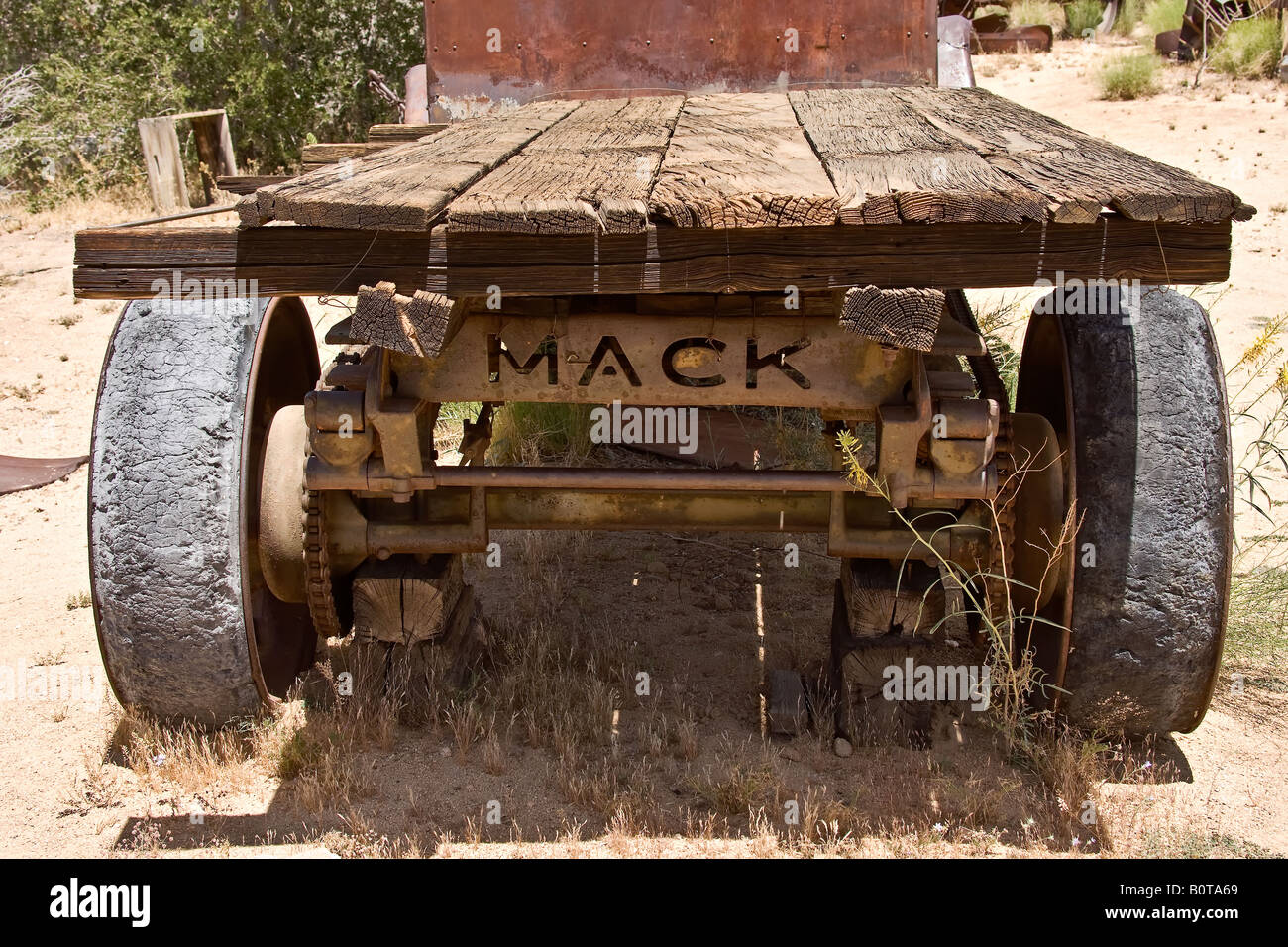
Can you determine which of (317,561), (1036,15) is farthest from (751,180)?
(1036,15)

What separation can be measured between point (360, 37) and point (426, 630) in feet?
33.7

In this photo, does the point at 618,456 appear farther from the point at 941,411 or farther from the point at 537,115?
the point at 941,411

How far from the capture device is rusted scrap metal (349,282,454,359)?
219 centimetres

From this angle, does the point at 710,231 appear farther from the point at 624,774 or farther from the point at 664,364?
the point at 624,774

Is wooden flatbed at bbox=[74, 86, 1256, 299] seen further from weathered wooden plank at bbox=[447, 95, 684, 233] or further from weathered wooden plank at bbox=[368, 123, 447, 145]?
weathered wooden plank at bbox=[368, 123, 447, 145]

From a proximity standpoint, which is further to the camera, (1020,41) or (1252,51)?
(1020,41)

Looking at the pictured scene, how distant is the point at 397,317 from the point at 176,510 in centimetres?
108

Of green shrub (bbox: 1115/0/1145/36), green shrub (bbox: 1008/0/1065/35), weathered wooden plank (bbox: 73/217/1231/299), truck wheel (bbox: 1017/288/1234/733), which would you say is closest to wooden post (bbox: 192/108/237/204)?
weathered wooden plank (bbox: 73/217/1231/299)

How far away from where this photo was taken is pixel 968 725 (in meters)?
3.44

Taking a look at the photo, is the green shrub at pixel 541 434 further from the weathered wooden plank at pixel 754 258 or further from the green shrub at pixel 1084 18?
the green shrub at pixel 1084 18

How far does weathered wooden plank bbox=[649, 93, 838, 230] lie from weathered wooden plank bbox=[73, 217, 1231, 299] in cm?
5

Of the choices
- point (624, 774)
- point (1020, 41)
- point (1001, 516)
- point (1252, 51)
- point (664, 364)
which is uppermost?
point (1020, 41)

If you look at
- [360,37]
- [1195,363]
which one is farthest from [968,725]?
[360,37]

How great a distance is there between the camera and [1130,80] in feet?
45.8
